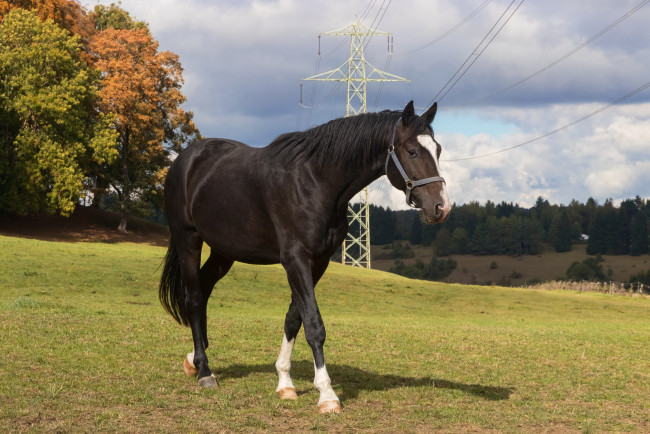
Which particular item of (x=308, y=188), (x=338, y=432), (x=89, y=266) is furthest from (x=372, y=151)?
(x=89, y=266)

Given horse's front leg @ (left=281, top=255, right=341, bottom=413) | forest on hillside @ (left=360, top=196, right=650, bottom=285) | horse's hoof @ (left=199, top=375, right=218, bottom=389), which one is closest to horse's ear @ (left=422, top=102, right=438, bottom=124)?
horse's front leg @ (left=281, top=255, right=341, bottom=413)

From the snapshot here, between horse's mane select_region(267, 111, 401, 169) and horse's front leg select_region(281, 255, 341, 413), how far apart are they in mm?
1083

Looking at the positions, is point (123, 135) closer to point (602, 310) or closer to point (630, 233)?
point (602, 310)

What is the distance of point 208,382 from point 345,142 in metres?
3.18

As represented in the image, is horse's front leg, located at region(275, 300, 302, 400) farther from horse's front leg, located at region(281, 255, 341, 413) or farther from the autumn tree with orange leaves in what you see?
the autumn tree with orange leaves

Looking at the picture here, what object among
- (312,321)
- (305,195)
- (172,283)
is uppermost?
(305,195)

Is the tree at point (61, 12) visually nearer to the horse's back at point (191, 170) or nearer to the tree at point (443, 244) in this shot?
the horse's back at point (191, 170)

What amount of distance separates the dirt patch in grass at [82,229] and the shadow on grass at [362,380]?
39.6 metres

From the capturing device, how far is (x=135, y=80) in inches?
1919

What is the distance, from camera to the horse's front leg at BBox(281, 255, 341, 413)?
6622 mm

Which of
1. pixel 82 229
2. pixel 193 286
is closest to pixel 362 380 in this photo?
pixel 193 286

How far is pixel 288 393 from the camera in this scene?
717 cm

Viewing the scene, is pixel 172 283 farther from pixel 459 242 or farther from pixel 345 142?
pixel 459 242

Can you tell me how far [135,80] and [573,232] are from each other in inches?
5662
